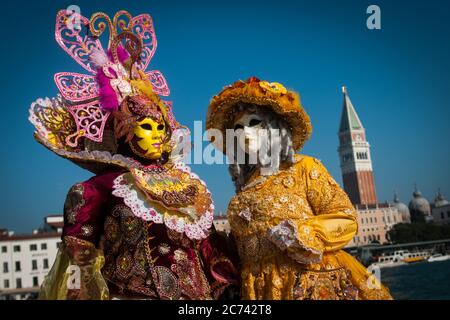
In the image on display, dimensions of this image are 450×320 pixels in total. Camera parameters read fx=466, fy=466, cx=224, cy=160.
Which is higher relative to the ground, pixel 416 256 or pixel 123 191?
pixel 416 256

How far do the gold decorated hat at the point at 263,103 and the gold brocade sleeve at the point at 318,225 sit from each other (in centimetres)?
34

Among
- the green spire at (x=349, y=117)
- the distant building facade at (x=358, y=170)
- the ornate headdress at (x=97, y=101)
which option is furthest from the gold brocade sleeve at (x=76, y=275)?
the green spire at (x=349, y=117)

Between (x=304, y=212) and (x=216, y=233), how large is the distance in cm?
73

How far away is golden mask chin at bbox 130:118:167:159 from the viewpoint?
330 centimetres

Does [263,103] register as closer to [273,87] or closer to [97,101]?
[273,87]

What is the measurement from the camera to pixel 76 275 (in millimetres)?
2850

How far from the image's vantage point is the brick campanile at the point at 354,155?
263 ft

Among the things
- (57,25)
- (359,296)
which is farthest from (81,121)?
(359,296)

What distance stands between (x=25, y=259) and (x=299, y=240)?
34.2 metres

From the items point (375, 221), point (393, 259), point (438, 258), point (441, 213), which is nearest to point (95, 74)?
point (393, 259)

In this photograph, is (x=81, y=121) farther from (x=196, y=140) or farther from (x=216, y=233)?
(x=216, y=233)

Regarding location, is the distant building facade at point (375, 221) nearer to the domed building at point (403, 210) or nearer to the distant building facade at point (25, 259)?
the domed building at point (403, 210)

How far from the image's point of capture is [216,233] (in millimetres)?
3531

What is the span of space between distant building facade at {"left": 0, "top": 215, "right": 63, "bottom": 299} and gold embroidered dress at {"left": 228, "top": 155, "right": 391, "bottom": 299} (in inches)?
1256
